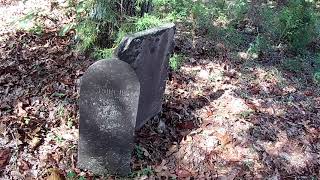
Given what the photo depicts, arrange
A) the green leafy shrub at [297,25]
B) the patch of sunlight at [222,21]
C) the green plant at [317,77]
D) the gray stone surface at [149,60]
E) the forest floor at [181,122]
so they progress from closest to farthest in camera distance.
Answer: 1. the gray stone surface at [149,60]
2. the forest floor at [181,122]
3. the green plant at [317,77]
4. the green leafy shrub at [297,25]
5. the patch of sunlight at [222,21]

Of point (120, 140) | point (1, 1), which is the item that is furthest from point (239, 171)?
point (1, 1)

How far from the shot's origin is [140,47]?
381 cm

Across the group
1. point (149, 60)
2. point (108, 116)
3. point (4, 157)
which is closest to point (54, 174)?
point (4, 157)

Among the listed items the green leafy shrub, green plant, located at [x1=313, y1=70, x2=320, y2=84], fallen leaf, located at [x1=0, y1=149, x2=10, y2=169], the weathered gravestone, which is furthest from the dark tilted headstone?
the green leafy shrub

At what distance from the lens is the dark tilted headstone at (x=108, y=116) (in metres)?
3.41

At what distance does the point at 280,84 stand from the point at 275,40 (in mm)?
1662

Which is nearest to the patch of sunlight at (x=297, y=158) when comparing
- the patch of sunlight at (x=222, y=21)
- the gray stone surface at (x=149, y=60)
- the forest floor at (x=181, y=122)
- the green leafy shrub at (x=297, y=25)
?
the forest floor at (x=181, y=122)

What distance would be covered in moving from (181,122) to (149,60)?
3.55ft

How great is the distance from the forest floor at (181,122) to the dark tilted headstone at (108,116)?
21 centimetres

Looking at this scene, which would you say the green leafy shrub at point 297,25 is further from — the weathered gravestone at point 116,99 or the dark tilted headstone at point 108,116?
the dark tilted headstone at point 108,116

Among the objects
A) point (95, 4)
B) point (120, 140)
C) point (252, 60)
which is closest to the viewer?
point (120, 140)

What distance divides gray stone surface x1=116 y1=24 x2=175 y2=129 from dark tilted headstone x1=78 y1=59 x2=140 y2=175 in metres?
0.26

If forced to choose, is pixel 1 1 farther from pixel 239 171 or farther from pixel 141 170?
pixel 239 171

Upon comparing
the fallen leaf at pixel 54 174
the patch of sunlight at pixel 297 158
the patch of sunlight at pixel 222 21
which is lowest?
the patch of sunlight at pixel 297 158
